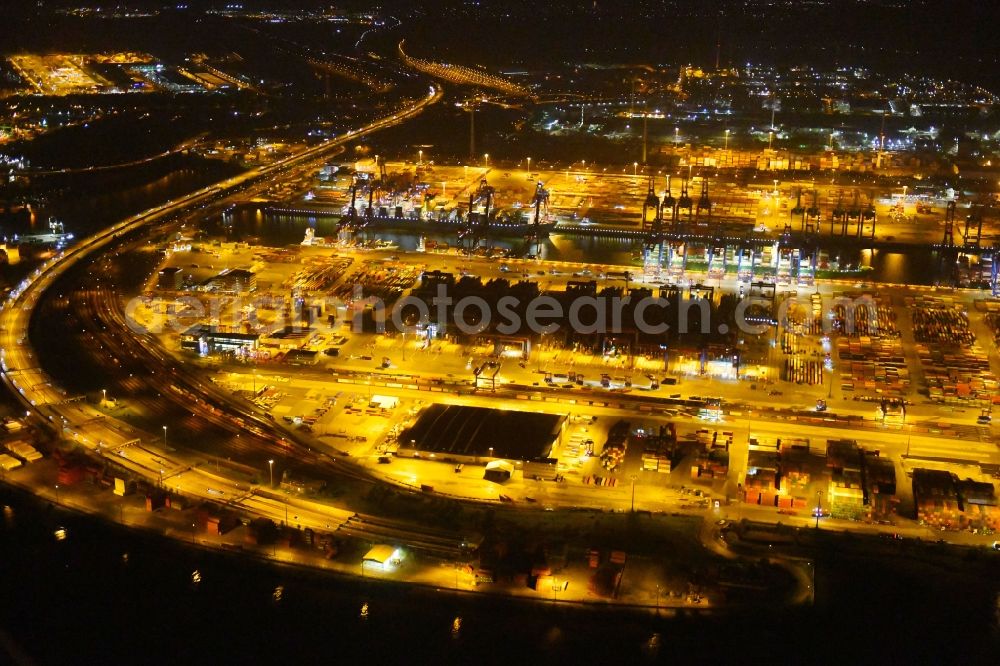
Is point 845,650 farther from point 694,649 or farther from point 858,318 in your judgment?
point 858,318

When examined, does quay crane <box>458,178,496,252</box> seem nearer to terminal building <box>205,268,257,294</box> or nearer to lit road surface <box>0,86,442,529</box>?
terminal building <box>205,268,257,294</box>

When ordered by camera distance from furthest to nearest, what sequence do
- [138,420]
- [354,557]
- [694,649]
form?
[138,420], [354,557], [694,649]

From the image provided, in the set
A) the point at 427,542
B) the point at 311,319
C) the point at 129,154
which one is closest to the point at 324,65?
the point at 129,154

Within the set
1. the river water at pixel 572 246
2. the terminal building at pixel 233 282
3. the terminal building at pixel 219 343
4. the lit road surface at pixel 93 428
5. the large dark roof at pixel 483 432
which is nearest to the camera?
the lit road surface at pixel 93 428

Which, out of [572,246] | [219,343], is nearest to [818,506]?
[219,343]

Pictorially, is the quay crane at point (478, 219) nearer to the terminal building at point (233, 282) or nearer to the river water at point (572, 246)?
the river water at point (572, 246)

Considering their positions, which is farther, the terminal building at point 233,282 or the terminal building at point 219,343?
the terminal building at point 233,282

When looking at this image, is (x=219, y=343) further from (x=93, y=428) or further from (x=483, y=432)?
(x=483, y=432)

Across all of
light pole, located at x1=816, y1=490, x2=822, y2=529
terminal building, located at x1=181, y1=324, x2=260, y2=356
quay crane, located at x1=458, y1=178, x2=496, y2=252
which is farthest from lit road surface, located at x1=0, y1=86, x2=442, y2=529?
quay crane, located at x1=458, y1=178, x2=496, y2=252

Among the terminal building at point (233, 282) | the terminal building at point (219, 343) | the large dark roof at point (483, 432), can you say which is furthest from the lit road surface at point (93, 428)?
the terminal building at point (233, 282)
